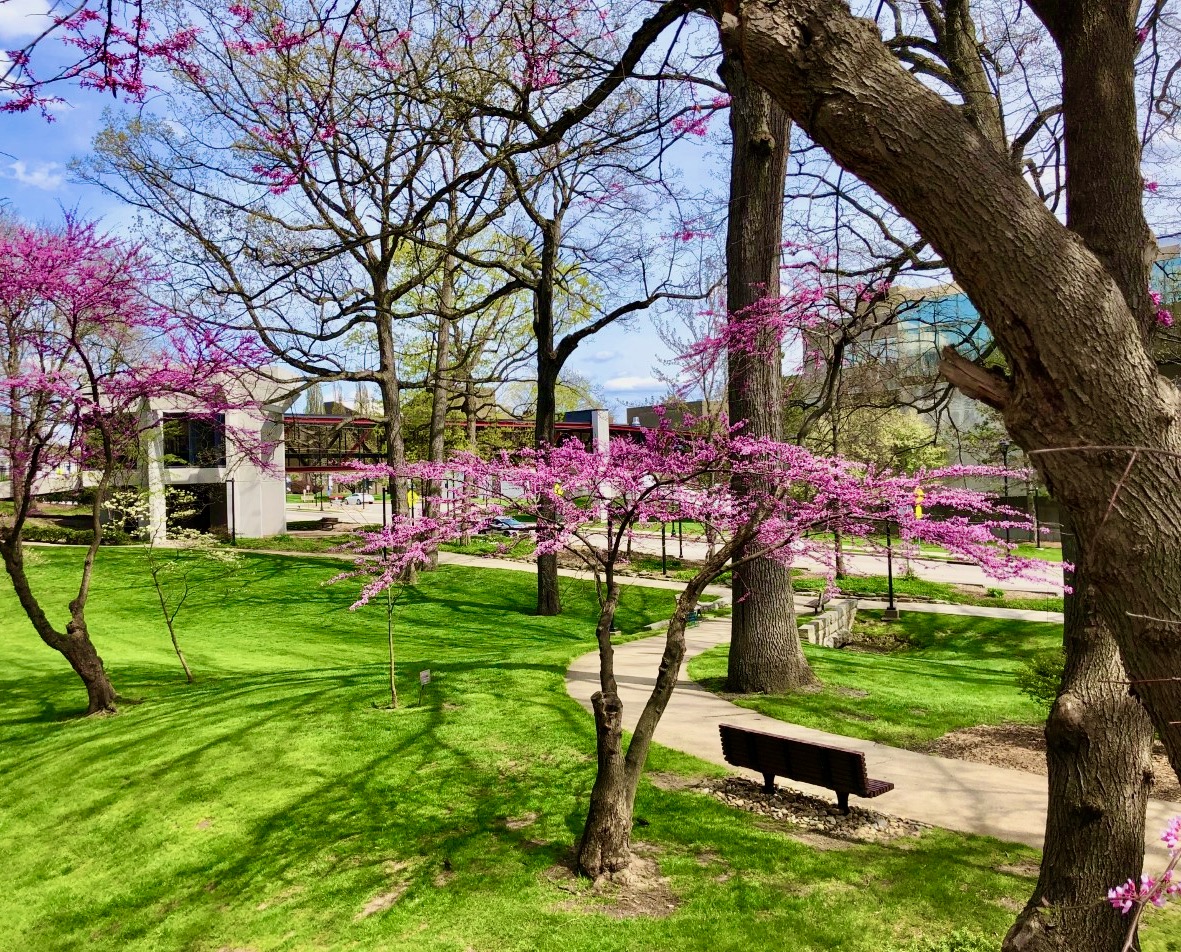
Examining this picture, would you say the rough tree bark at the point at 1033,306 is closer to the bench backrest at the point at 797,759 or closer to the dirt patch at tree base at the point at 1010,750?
the bench backrest at the point at 797,759

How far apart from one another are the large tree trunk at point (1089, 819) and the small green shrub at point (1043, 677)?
178 inches

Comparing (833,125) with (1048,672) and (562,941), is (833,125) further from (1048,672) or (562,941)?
(1048,672)

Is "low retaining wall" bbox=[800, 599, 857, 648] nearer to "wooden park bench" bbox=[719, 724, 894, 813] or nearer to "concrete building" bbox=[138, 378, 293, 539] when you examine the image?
"wooden park bench" bbox=[719, 724, 894, 813]

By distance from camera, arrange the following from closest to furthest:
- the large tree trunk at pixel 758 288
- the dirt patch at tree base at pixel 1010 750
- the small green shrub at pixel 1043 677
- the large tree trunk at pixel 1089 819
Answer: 1. the large tree trunk at pixel 1089 819
2. the dirt patch at tree base at pixel 1010 750
3. the small green shrub at pixel 1043 677
4. the large tree trunk at pixel 758 288

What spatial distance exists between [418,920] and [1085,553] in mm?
4609

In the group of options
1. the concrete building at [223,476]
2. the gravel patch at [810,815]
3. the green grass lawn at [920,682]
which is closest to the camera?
the gravel patch at [810,815]

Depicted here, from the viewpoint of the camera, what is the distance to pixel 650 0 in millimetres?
7336

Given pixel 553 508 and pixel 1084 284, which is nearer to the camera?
pixel 1084 284

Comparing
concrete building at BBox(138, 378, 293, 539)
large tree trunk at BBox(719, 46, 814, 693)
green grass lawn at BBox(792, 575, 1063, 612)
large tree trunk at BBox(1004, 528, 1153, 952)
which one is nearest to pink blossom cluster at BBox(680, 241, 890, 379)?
large tree trunk at BBox(719, 46, 814, 693)

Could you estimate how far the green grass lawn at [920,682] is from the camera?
8.98m

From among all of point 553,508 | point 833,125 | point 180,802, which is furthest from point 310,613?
point 833,125

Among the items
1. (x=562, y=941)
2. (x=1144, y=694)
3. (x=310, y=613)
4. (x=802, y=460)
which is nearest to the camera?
(x=1144, y=694)

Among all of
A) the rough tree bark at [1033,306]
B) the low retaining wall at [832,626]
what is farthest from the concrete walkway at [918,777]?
the low retaining wall at [832,626]

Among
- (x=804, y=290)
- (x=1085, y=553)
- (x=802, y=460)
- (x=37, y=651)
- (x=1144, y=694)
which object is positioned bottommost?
(x=37, y=651)
